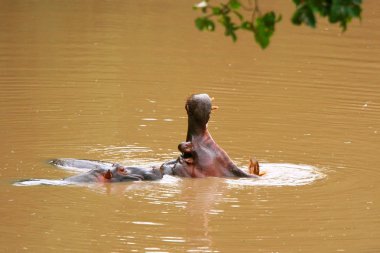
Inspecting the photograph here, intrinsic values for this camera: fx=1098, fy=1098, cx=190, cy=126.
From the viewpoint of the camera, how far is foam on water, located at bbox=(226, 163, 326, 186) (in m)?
10.3

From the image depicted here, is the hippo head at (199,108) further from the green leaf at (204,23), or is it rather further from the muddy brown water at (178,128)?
the green leaf at (204,23)

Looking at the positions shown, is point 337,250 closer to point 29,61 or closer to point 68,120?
point 68,120

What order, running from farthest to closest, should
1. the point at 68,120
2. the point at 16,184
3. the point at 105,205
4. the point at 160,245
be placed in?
the point at 68,120 → the point at 16,184 → the point at 105,205 → the point at 160,245

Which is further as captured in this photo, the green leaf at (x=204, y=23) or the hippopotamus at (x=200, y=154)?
the hippopotamus at (x=200, y=154)

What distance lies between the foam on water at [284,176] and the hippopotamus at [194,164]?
0.13m

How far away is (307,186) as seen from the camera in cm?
1030

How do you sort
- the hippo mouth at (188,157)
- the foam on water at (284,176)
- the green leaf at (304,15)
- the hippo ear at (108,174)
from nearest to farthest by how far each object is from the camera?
the green leaf at (304,15), the hippo ear at (108,174), the hippo mouth at (188,157), the foam on water at (284,176)

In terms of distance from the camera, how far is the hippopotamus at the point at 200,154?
10055mm

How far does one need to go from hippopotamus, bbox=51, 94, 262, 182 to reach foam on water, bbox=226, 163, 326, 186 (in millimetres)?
127

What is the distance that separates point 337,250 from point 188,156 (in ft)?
7.51

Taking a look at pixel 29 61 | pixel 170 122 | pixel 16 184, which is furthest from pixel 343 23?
pixel 29 61

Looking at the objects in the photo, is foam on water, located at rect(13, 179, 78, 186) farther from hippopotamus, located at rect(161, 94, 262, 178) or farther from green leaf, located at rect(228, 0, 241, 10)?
green leaf, located at rect(228, 0, 241, 10)

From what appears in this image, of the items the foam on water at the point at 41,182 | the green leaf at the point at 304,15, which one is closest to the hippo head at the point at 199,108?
the foam on water at the point at 41,182

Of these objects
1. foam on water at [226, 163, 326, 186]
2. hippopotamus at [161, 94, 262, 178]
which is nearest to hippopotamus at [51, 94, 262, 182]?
hippopotamus at [161, 94, 262, 178]
